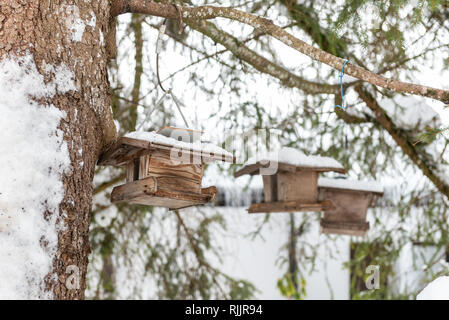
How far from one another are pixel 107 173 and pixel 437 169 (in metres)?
2.64

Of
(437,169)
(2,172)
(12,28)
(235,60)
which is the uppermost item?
(235,60)

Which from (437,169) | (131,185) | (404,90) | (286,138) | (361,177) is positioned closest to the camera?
(404,90)

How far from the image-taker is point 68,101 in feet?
6.70

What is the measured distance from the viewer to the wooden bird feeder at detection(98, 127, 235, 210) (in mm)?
2383

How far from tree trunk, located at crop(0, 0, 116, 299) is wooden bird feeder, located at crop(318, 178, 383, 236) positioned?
2149 millimetres

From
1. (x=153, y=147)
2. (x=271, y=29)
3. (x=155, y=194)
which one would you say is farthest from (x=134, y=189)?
(x=271, y=29)

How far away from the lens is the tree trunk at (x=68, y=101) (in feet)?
6.30

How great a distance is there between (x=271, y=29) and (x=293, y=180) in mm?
1365

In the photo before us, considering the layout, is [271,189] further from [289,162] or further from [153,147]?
[153,147]

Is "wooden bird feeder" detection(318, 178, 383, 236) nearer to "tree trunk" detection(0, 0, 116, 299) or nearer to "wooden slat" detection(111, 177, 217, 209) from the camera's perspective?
"wooden slat" detection(111, 177, 217, 209)
